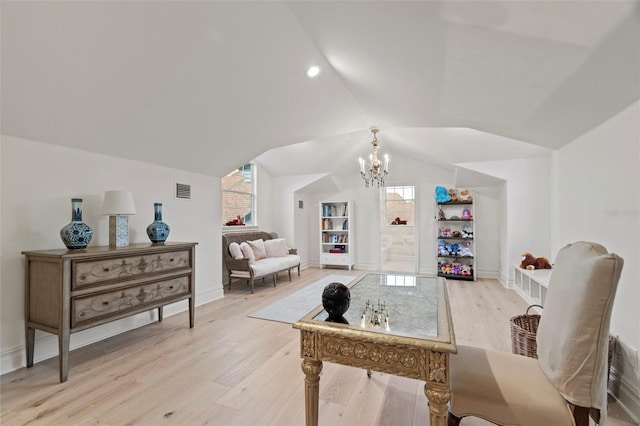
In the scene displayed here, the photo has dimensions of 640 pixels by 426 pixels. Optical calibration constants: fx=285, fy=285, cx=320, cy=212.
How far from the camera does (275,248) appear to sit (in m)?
5.55

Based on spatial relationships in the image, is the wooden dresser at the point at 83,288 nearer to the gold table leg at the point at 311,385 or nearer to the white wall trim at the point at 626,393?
the gold table leg at the point at 311,385

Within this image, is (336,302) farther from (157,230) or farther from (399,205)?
(399,205)

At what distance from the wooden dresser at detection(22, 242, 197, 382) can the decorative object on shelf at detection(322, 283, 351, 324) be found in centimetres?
194

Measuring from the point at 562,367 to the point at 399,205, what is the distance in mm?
5507

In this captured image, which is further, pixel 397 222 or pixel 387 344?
pixel 397 222

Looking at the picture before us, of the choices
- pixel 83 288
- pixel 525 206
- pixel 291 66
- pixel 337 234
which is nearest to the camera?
pixel 83 288

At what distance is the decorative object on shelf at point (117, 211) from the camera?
2629mm

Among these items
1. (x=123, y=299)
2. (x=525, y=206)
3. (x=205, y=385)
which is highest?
(x=525, y=206)

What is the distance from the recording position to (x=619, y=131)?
188 centimetres

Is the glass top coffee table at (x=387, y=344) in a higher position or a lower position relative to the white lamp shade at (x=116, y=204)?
lower

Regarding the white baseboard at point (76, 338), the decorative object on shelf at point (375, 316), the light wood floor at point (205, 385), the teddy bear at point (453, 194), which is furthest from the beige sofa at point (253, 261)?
the teddy bear at point (453, 194)

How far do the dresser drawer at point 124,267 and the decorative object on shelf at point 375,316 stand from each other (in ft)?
6.87

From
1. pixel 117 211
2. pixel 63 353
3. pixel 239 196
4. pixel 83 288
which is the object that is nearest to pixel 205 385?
pixel 63 353

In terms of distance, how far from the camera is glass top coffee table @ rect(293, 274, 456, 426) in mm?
1182
